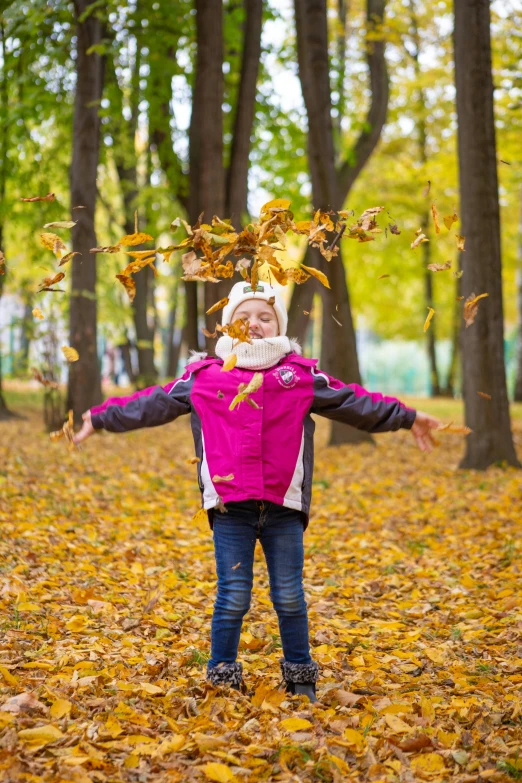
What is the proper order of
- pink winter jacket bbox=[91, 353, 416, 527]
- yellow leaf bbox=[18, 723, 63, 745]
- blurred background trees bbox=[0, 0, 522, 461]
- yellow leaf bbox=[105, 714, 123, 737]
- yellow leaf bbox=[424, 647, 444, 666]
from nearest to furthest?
yellow leaf bbox=[18, 723, 63, 745] < yellow leaf bbox=[105, 714, 123, 737] < pink winter jacket bbox=[91, 353, 416, 527] < yellow leaf bbox=[424, 647, 444, 666] < blurred background trees bbox=[0, 0, 522, 461]

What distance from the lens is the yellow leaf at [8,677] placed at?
3.67 m

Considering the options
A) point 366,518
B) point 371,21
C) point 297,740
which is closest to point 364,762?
point 297,740

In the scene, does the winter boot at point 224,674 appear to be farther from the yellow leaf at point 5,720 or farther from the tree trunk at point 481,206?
the tree trunk at point 481,206

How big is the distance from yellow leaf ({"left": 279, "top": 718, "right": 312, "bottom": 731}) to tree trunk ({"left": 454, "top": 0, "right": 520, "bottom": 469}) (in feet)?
23.2

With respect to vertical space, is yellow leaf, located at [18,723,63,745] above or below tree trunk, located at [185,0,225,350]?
below

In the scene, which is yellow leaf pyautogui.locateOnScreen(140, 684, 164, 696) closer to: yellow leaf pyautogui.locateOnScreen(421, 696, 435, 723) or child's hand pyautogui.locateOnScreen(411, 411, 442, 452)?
yellow leaf pyautogui.locateOnScreen(421, 696, 435, 723)

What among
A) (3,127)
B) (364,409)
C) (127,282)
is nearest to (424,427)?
(364,409)

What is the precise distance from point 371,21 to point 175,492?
356 inches

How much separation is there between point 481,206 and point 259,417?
7153 millimetres

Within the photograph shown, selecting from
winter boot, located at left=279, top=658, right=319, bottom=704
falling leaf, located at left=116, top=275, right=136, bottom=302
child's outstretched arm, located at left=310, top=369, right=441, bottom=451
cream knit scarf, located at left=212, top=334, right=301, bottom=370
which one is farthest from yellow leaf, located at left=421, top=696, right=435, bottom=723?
falling leaf, located at left=116, top=275, right=136, bottom=302

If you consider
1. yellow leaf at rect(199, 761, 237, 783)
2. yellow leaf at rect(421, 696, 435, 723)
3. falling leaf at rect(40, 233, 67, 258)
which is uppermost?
falling leaf at rect(40, 233, 67, 258)

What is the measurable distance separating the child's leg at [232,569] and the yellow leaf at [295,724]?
0.45m

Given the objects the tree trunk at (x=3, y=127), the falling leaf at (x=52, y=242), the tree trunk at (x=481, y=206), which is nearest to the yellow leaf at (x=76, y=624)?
the falling leaf at (x=52, y=242)

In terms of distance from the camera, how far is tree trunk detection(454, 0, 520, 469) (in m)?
9.94
